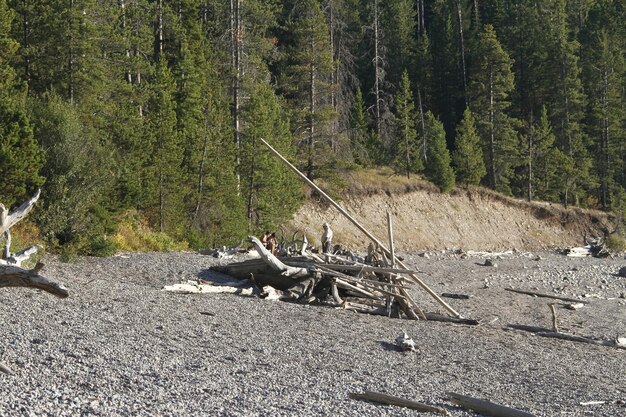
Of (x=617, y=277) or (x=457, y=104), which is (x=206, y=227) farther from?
(x=457, y=104)

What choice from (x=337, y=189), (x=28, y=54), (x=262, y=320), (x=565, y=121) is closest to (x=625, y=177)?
(x=565, y=121)

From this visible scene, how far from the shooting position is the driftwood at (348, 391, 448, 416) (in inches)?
338

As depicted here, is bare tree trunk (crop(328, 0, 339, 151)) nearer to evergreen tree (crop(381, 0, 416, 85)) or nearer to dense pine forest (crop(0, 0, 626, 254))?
dense pine forest (crop(0, 0, 626, 254))

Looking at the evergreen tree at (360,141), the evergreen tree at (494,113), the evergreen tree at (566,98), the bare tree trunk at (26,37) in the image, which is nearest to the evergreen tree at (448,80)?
the evergreen tree at (566,98)

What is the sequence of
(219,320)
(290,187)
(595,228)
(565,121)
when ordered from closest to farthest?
(219,320) < (290,187) < (595,228) < (565,121)

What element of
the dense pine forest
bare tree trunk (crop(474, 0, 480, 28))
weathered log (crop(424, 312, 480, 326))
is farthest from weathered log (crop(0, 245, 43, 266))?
bare tree trunk (crop(474, 0, 480, 28))

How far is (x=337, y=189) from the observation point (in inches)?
1779

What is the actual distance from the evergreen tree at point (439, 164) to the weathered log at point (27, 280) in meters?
45.8

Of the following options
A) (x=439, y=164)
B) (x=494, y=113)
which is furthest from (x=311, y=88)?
(x=494, y=113)

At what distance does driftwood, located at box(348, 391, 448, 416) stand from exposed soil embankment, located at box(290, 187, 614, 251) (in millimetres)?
31876

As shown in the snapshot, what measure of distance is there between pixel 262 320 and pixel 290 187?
25.4 metres

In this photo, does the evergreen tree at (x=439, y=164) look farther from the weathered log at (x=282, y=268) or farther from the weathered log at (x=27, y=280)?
the weathered log at (x=27, y=280)

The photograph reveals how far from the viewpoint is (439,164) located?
53.0 meters

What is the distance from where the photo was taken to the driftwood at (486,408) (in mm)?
8445
